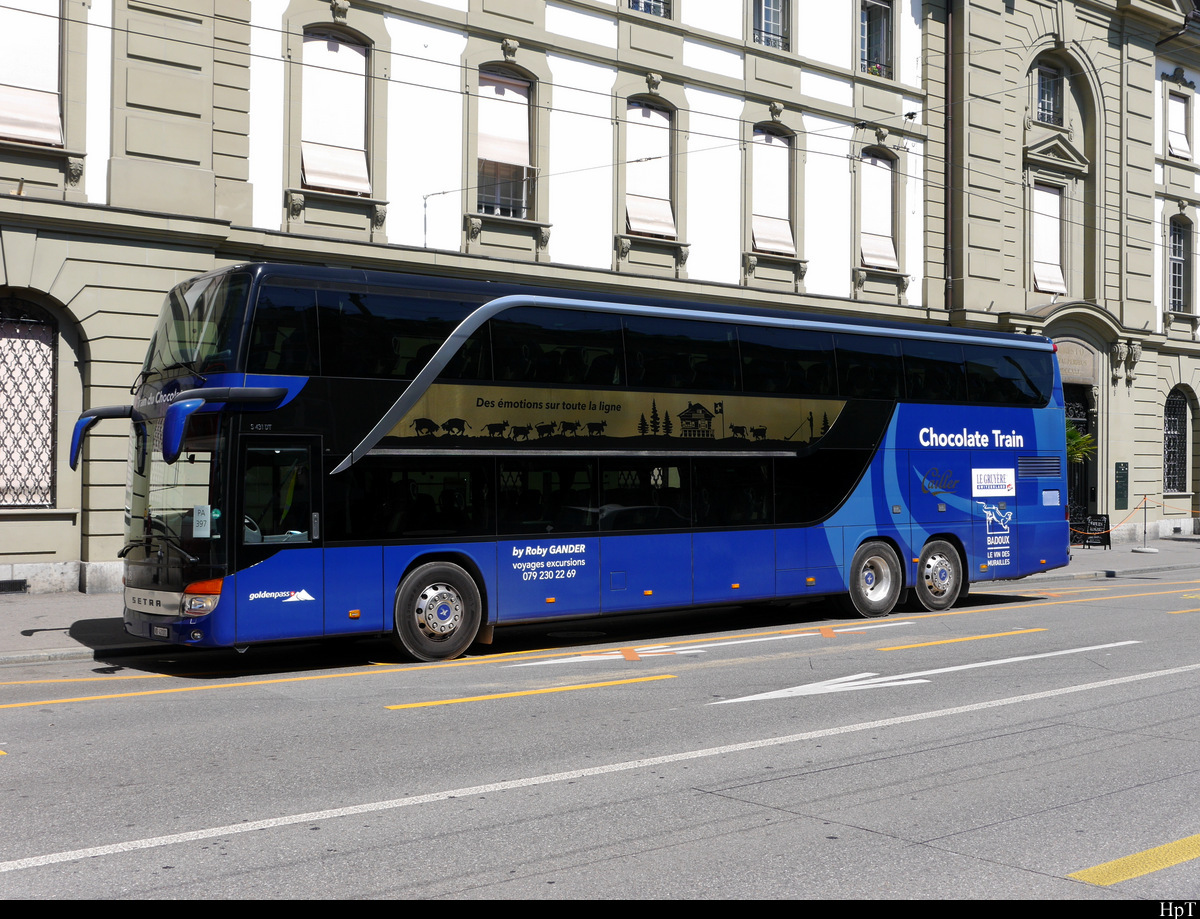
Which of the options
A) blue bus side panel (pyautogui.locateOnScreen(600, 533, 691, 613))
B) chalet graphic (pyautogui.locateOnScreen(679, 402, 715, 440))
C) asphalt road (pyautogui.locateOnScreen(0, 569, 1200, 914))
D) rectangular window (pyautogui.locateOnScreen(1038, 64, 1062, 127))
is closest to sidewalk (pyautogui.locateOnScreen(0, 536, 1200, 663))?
asphalt road (pyautogui.locateOnScreen(0, 569, 1200, 914))

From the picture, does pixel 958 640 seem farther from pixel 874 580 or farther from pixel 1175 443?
pixel 1175 443

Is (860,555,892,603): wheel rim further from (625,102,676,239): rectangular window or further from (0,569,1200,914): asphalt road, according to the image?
(625,102,676,239): rectangular window

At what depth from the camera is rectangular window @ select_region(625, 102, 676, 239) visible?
75.9ft

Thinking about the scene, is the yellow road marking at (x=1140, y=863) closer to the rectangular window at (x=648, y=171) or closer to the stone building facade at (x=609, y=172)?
the stone building facade at (x=609, y=172)

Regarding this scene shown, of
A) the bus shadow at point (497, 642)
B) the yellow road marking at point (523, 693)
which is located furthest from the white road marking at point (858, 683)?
the bus shadow at point (497, 642)

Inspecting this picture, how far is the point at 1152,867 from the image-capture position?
511cm

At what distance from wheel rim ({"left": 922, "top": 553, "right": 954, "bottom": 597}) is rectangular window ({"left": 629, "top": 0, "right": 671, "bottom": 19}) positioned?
41.5 ft

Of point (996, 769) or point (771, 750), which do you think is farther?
point (771, 750)

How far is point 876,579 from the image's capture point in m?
16.3

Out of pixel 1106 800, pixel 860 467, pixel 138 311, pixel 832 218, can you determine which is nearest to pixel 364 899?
pixel 1106 800

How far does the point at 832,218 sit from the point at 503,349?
Answer: 16138 mm

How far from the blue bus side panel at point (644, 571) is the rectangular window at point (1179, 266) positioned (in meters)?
26.7

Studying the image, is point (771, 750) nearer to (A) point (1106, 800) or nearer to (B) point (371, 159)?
(A) point (1106, 800)

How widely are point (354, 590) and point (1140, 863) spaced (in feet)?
26.4
